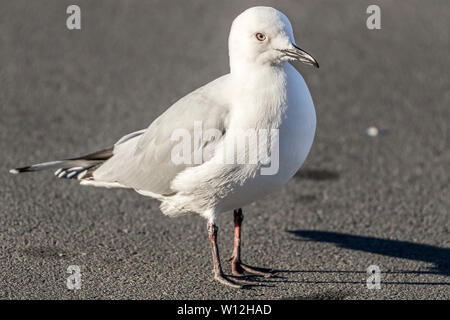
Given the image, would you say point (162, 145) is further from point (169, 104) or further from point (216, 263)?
point (169, 104)

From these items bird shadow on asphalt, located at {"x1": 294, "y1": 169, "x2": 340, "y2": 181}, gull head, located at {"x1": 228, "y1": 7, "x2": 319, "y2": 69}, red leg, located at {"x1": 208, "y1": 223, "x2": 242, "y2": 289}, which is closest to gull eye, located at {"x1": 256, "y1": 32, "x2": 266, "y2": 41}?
gull head, located at {"x1": 228, "y1": 7, "x2": 319, "y2": 69}

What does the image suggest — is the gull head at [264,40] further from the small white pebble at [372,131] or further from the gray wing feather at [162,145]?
the small white pebble at [372,131]

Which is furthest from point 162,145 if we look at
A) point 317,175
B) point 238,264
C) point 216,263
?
point 317,175

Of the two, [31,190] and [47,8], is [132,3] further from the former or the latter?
[31,190]

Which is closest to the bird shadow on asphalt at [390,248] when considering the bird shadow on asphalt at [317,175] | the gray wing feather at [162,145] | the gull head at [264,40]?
the bird shadow on asphalt at [317,175]

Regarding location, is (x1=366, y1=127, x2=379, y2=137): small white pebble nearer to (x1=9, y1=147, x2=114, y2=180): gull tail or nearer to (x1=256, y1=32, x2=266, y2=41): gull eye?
(x1=9, y1=147, x2=114, y2=180): gull tail

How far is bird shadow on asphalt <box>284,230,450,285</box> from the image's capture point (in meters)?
5.53

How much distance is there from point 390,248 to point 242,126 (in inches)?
77.4

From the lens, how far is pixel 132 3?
12.0m

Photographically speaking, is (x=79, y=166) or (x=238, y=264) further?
(x=79, y=166)

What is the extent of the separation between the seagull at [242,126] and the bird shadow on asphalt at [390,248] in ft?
3.16

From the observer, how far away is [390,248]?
587 cm
